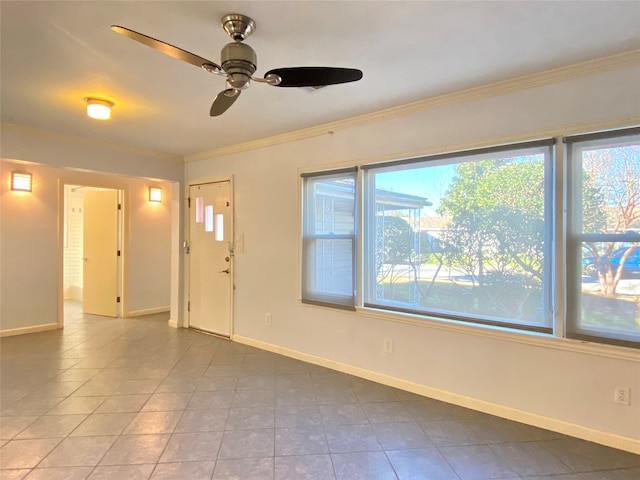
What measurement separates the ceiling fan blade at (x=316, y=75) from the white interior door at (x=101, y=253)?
497cm

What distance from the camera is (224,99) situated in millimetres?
2064

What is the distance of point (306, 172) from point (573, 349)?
264cm

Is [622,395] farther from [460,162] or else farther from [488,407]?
[460,162]

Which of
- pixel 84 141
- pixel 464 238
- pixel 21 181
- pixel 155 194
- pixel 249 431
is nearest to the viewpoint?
pixel 249 431

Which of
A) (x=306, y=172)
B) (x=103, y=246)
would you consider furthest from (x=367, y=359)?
(x=103, y=246)

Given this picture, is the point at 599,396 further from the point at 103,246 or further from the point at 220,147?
the point at 103,246

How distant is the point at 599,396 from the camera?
2227mm

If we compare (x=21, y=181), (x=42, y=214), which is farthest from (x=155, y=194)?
(x=21, y=181)

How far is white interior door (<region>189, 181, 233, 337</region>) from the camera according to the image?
14.6 ft

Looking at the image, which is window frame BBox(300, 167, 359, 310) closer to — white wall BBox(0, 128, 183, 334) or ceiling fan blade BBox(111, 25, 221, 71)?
ceiling fan blade BBox(111, 25, 221, 71)

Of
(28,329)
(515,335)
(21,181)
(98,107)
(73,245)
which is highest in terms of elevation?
(98,107)

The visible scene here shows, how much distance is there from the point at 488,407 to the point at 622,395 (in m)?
0.80

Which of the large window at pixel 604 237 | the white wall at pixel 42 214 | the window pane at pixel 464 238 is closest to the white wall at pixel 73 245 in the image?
the white wall at pixel 42 214

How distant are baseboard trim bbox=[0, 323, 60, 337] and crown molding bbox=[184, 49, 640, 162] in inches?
151
